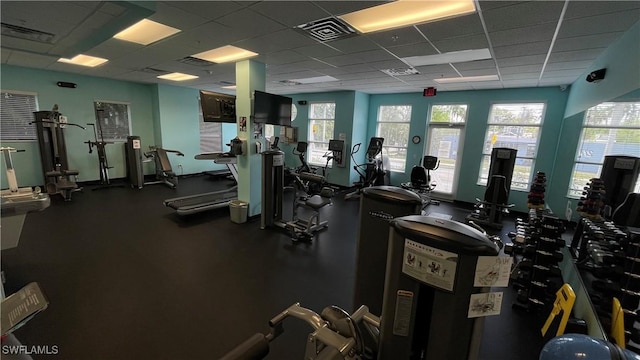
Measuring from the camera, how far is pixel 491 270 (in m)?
0.80

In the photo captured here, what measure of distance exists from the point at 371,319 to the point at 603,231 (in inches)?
91.7

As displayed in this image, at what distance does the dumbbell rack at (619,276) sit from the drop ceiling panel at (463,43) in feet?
7.49

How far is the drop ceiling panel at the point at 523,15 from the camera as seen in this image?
2.21 meters

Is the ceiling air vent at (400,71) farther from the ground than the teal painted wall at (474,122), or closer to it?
farther from the ground

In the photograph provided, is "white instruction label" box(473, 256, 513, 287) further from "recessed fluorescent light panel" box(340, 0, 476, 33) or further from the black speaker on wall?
the black speaker on wall

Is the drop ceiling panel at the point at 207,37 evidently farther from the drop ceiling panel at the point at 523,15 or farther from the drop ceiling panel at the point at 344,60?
the drop ceiling panel at the point at 523,15

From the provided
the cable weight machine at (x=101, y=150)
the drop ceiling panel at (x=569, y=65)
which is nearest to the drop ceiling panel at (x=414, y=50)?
the drop ceiling panel at (x=569, y=65)

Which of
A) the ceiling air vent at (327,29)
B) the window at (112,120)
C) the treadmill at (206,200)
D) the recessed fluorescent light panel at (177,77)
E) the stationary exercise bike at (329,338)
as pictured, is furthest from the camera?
the window at (112,120)

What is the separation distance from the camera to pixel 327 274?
311 centimetres

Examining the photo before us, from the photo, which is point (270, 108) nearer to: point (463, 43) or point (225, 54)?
point (225, 54)

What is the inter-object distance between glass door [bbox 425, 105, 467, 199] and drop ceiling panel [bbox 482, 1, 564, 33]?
418 centimetres

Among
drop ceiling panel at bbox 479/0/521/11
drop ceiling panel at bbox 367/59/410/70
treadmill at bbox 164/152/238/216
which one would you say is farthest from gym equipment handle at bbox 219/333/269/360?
drop ceiling panel at bbox 367/59/410/70

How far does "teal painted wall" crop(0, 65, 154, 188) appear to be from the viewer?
5.84 m

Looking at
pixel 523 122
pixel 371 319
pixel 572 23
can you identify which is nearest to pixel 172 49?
pixel 371 319
